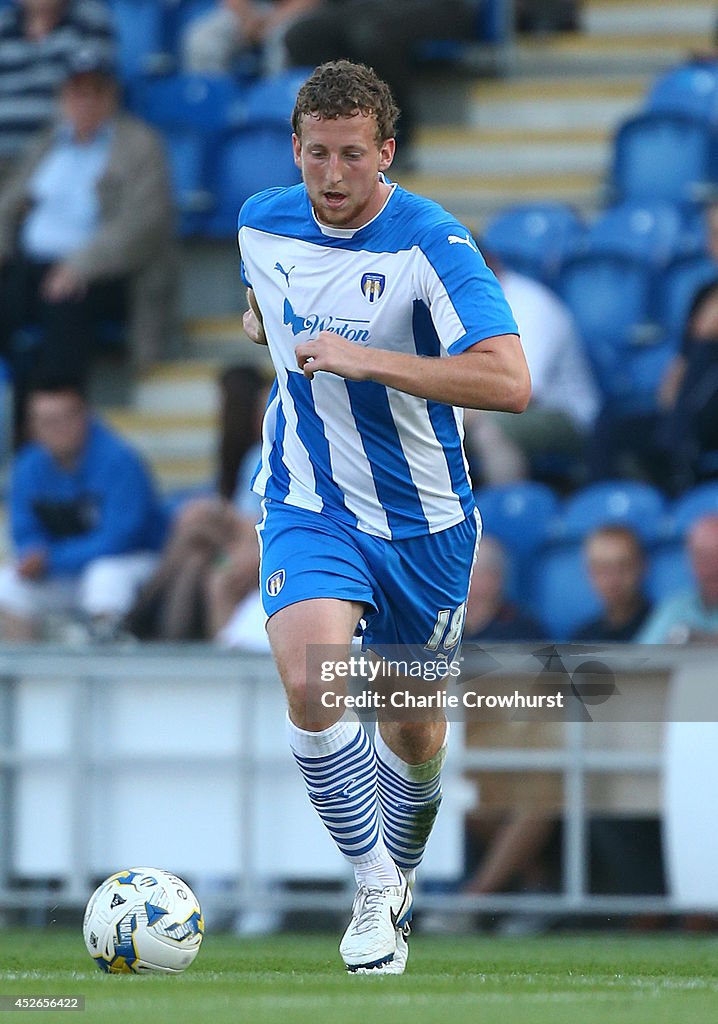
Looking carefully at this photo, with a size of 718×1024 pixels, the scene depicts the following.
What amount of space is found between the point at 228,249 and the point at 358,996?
→ 815 cm

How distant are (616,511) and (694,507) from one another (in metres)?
0.39

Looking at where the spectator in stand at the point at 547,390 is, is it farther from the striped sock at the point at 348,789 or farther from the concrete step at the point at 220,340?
the striped sock at the point at 348,789

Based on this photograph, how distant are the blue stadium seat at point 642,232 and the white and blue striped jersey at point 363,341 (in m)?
5.40

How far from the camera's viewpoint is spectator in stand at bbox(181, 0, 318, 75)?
504 inches

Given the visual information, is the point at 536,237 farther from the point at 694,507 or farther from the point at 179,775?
the point at 179,775

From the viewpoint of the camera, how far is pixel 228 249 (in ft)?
40.6

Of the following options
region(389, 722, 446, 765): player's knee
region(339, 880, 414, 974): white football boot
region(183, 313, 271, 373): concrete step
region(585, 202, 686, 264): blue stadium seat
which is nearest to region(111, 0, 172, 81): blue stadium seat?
region(183, 313, 271, 373): concrete step

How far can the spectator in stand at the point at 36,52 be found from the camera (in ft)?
40.1

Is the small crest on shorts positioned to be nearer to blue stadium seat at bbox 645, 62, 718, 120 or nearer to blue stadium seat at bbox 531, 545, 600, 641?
blue stadium seat at bbox 531, 545, 600, 641

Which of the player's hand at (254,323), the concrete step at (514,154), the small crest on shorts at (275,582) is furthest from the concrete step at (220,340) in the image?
the small crest on shorts at (275,582)

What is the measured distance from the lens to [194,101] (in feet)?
41.7

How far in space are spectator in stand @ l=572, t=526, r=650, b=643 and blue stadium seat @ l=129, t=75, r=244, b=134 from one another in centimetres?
512

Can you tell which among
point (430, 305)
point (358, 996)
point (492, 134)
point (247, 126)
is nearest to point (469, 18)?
point (492, 134)

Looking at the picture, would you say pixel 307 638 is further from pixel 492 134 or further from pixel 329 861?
pixel 492 134
